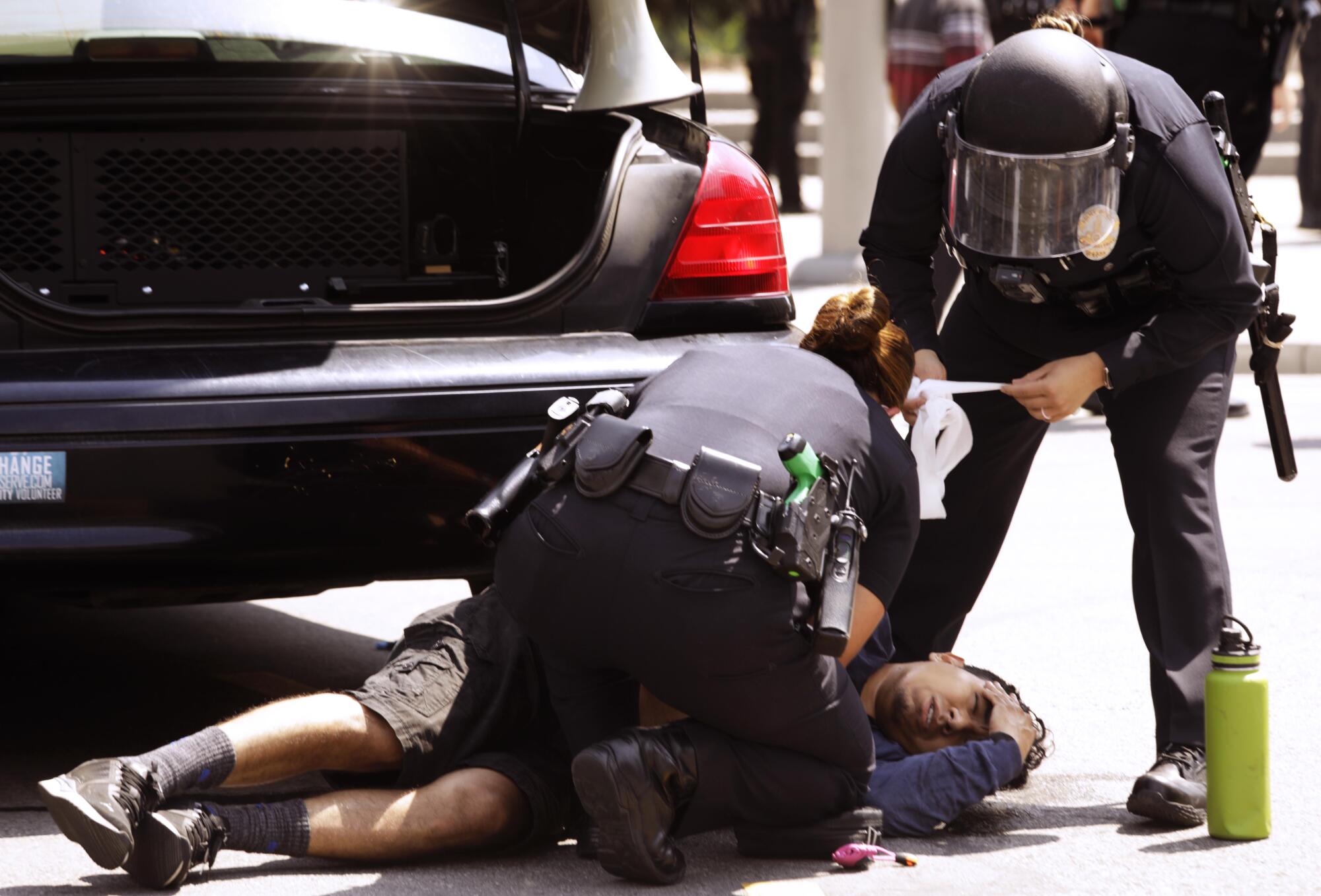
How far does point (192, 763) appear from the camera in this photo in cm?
333

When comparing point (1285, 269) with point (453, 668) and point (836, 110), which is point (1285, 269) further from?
point (453, 668)

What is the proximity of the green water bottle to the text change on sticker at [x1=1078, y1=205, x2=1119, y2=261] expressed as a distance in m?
0.77

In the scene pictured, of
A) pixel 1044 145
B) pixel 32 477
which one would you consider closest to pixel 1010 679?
pixel 1044 145

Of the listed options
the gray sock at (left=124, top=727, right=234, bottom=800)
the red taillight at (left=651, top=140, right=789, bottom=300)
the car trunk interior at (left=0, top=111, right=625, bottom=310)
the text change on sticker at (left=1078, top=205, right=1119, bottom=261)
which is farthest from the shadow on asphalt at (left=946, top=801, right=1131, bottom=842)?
the car trunk interior at (left=0, top=111, right=625, bottom=310)

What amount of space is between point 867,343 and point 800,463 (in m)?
0.39

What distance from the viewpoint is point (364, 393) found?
3.84 meters

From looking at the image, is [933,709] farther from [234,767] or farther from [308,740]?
[234,767]

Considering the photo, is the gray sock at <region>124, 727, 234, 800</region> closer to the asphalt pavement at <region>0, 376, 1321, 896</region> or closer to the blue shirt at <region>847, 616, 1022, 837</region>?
the asphalt pavement at <region>0, 376, 1321, 896</region>

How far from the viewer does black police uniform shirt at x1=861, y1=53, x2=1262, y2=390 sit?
3.74 m

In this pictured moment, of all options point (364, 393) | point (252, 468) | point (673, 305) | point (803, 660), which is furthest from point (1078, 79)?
point (252, 468)

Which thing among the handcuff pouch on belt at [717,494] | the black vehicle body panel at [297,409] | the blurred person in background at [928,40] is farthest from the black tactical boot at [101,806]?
the blurred person in background at [928,40]

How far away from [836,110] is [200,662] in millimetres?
7558

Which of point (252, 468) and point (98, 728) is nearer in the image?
point (252, 468)

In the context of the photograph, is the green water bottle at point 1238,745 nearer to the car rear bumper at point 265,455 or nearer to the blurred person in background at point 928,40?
the car rear bumper at point 265,455
